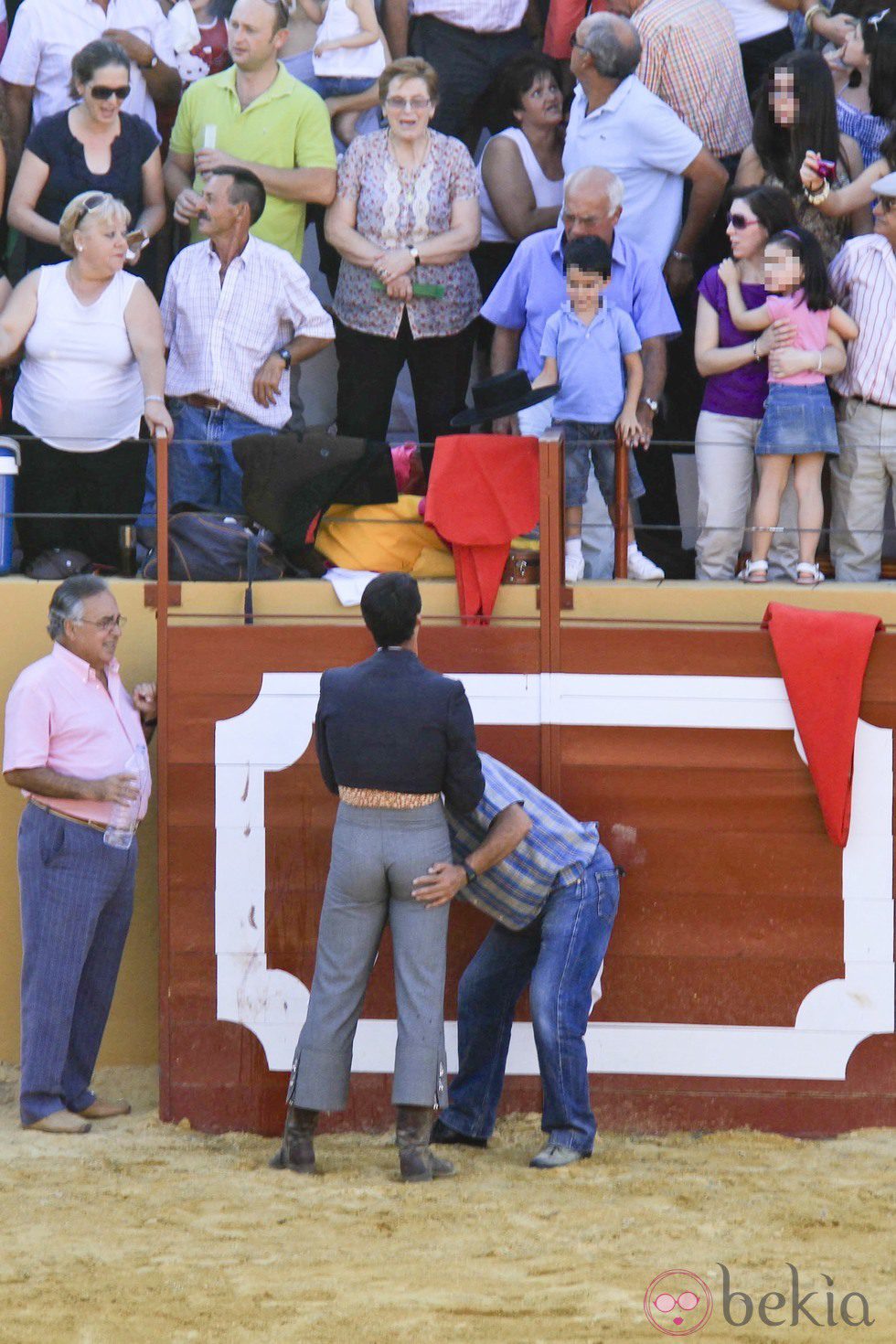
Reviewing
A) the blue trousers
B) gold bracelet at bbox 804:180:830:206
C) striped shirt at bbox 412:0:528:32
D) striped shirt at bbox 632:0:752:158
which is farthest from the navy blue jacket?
striped shirt at bbox 412:0:528:32

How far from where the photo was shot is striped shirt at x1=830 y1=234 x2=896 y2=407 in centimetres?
619

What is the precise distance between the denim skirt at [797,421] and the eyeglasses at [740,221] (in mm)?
560

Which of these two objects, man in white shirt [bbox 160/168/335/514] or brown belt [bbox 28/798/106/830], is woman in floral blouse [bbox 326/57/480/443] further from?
brown belt [bbox 28/798/106/830]

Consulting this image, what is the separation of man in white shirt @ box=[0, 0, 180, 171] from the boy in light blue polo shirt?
1915 millimetres

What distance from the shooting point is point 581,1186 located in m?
4.98

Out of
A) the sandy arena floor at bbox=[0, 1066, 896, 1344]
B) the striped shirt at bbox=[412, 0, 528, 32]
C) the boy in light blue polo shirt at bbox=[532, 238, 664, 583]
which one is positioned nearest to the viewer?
the sandy arena floor at bbox=[0, 1066, 896, 1344]

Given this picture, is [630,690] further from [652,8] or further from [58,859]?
[652,8]

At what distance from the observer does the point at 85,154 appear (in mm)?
6621

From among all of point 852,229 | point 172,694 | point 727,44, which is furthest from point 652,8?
point 172,694

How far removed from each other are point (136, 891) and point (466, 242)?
2.55m

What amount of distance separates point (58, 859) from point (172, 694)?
63 centimetres

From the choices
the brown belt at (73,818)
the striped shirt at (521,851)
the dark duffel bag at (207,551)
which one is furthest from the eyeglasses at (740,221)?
the brown belt at (73,818)

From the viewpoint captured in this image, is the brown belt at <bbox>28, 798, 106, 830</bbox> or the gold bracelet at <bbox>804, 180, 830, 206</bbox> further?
the gold bracelet at <bbox>804, 180, 830, 206</bbox>

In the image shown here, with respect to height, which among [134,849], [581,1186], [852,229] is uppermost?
[852,229]
